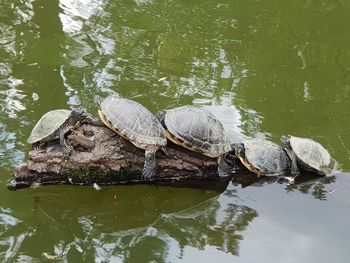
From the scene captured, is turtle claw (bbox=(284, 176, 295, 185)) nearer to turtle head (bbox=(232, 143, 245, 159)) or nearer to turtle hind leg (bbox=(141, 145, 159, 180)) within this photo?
turtle head (bbox=(232, 143, 245, 159))

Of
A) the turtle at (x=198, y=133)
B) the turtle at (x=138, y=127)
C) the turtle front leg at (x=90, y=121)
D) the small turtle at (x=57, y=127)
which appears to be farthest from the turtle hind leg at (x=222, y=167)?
the small turtle at (x=57, y=127)

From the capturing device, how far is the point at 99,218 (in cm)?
439

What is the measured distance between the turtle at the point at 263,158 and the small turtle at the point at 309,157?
0.08 meters

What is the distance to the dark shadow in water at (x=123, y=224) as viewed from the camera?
13.1ft

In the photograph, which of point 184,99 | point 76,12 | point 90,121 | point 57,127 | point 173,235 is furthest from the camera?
point 76,12

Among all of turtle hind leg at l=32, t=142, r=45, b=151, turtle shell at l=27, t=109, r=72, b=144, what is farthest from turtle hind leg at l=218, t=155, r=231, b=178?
turtle hind leg at l=32, t=142, r=45, b=151

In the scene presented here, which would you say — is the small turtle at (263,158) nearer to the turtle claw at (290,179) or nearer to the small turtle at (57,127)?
the turtle claw at (290,179)

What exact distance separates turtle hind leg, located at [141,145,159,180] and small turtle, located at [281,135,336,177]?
4.57ft

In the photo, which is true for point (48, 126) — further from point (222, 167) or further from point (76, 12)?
point (76, 12)

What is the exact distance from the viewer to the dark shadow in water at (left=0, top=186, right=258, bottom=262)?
400 cm

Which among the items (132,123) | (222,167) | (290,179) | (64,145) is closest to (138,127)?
(132,123)

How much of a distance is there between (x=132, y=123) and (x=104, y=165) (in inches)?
18.5

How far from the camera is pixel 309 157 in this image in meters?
4.90

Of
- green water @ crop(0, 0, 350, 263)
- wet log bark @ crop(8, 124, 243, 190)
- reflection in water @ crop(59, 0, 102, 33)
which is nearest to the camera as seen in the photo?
green water @ crop(0, 0, 350, 263)
